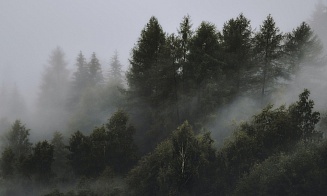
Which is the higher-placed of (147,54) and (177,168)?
(147,54)

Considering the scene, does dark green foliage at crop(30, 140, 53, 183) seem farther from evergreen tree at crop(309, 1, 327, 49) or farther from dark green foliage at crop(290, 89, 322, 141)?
evergreen tree at crop(309, 1, 327, 49)

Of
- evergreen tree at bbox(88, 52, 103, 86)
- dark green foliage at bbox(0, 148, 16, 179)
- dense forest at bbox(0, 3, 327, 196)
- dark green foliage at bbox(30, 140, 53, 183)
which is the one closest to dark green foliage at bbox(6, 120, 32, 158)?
dense forest at bbox(0, 3, 327, 196)

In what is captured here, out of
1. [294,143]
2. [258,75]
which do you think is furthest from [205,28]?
[294,143]

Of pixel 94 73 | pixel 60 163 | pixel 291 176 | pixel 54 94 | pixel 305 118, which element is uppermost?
pixel 94 73

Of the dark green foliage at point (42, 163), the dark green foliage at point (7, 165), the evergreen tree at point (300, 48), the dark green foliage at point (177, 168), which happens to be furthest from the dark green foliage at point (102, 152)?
the evergreen tree at point (300, 48)

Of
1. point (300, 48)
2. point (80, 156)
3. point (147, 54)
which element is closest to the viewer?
point (80, 156)

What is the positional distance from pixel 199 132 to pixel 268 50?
10.6m

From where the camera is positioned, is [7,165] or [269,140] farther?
[7,165]

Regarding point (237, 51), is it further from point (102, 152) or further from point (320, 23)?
point (320, 23)

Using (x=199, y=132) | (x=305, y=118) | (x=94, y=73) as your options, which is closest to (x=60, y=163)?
(x=199, y=132)

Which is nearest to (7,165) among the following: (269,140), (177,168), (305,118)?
(177,168)

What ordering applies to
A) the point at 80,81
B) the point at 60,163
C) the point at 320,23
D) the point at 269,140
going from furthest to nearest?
the point at 80,81, the point at 320,23, the point at 60,163, the point at 269,140

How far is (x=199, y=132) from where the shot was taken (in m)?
29.1

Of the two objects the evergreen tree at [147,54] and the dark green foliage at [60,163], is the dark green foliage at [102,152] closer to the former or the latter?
the dark green foliage at [60,163]
